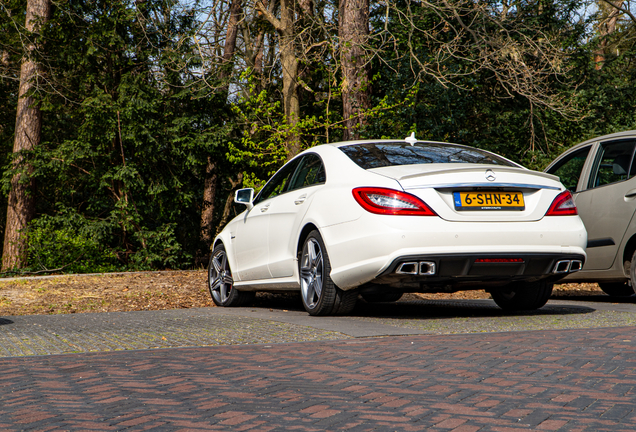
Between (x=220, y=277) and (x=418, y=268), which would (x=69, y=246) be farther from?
(x=418, y=268)

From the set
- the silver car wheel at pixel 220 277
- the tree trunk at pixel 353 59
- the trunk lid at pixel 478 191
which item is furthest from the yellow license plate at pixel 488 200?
the tree trunk at pixel 353 59

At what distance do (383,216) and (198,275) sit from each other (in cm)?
722

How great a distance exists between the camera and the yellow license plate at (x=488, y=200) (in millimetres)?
5828

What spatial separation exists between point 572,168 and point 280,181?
11.8 feet

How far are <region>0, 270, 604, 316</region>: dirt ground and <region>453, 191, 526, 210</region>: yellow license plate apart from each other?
12.3ft

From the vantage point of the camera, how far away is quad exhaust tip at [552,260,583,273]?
6086 millimetres

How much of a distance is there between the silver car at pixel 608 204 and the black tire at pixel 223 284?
361 cm

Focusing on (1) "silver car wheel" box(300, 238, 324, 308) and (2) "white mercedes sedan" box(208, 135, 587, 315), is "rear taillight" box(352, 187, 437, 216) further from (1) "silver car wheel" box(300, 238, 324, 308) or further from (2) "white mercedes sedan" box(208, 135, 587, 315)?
(1) "silver car wheel" box(300, 238, 324, 308)

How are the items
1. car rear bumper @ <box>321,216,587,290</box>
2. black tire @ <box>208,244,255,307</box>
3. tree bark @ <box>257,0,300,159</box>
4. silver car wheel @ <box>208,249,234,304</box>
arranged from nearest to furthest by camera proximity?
car rear bumper @ <box>321,216,587,290</box>
black tire @ <box>208,244,255,307</box>
silver car wheel @ <box>208,249,234,304</box>
tree bark @ <box>257,0,300,159</box>

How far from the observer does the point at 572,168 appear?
886 centimetres

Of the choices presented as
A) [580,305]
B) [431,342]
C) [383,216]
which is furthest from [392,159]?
[580,305]

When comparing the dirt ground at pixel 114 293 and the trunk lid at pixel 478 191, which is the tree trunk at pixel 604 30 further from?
the trunk lid at pixel 478 191

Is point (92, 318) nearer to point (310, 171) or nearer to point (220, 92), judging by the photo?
point (310, 171)

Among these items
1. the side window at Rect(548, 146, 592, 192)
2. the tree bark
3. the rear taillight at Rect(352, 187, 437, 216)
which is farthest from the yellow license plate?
the tree bark
